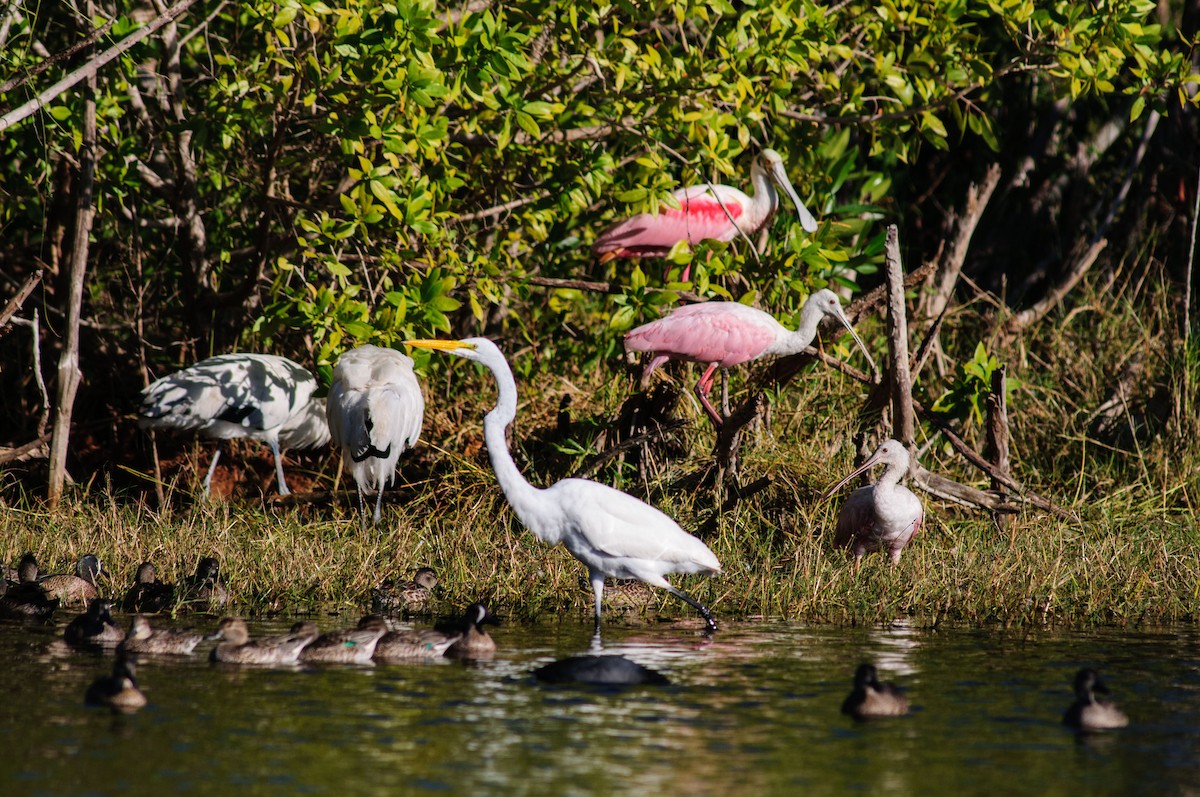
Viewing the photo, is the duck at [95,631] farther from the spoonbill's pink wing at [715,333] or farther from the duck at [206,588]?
the spoonbill's pink wing at [715,333]

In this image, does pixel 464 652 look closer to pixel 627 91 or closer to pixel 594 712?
pixel 594 712

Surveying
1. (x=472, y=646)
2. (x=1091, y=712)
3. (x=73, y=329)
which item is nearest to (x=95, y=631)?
(x=472, y=646)

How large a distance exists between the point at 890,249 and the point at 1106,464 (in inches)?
122

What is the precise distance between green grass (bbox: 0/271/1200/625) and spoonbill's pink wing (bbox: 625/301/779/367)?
2.84 ft

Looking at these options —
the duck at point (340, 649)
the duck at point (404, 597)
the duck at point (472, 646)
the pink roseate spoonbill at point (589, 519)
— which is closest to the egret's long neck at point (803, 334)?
the pink roseate spoonbill at point (589, 519)

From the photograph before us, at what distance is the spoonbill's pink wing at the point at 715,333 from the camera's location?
9453mm

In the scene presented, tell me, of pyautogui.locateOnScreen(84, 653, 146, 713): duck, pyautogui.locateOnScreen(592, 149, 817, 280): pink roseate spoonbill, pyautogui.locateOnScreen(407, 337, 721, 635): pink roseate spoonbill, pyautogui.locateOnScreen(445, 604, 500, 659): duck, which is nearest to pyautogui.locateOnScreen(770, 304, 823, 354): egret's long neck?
pyautogui.locateOnScreen(592, 149, 817, 280): pink roseate spoonbill

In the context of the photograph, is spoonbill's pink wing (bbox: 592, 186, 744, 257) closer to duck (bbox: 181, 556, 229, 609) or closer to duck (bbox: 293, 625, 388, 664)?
duck (bbox: 181, 556, 229, 609)

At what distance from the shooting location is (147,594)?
7.76 m

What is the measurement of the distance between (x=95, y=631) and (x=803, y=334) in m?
4.92

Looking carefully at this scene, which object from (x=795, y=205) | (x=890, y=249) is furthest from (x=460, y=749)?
(x=795, y=205)

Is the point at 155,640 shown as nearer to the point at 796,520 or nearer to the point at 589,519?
the point at 589,519

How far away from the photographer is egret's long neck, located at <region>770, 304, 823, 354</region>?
9.69 metres

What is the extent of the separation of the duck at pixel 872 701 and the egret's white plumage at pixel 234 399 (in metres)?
6.14
